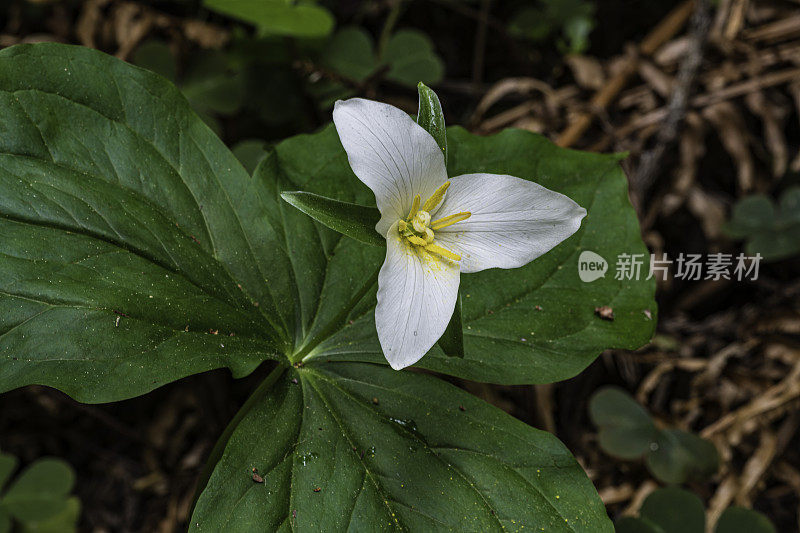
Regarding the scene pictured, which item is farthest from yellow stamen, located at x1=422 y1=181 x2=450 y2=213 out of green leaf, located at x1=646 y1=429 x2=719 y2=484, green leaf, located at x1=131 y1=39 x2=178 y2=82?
green leaf, located at x1=131 y1=39 x2=178 y2=82

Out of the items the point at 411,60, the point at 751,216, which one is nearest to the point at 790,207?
the point at 751,216

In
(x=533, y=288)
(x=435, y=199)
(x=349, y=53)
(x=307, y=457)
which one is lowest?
(x=307, y=457)

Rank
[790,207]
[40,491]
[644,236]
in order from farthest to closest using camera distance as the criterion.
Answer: [644,236]
[790,207]
[40,491]

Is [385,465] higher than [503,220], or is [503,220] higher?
[503,220]

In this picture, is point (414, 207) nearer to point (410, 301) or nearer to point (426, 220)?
point (426, 220)

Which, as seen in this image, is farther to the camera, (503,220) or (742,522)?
(742,522)

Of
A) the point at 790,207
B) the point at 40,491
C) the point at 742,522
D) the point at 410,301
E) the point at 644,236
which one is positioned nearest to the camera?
the point at 410,301

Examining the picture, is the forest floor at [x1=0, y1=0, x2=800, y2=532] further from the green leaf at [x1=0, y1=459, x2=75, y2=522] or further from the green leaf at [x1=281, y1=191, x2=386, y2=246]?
the green leaf at [x1=281, y1=191, x2=386, y2=246]

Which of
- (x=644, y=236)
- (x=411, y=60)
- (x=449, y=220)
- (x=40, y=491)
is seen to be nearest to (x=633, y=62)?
(x=644, y=236)
